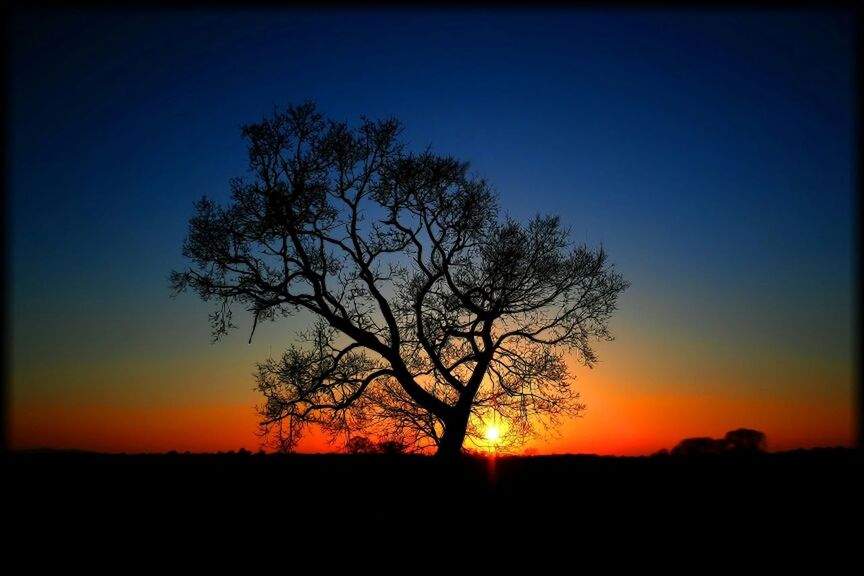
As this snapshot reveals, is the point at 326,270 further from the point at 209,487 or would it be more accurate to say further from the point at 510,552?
the point at 510,552

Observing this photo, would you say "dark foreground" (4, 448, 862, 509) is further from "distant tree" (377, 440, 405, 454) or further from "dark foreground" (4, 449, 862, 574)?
"distant tree" (377, 440, 405, 454)

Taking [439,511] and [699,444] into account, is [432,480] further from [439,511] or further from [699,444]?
[699,444]

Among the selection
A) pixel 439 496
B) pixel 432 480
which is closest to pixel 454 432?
pixel 432 480

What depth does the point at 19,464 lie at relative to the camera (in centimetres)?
1016

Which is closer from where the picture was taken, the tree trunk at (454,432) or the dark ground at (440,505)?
the dark ground at (440,505)

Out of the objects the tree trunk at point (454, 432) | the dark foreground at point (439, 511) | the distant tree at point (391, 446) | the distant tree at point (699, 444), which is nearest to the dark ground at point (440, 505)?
the dark foreground at point (439, 511)

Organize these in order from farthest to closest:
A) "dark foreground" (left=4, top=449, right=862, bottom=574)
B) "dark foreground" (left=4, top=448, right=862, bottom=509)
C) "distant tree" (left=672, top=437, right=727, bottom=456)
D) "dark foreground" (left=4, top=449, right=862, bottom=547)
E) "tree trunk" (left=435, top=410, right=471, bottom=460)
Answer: "tree trunk" (left=435, top=410, right=471, bottom=460) < "distant tree" (left=672, top=437, right=727, bottom=456) < "dark foreground" (left=4, top=448, right=862, bottom=509) < "dark foreground" (left=4, top=449, right=862, bottom=547) < "dark foreground" (left=4, top=449, right=862, bottom=574)

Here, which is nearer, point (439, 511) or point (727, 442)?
point (439, 511)

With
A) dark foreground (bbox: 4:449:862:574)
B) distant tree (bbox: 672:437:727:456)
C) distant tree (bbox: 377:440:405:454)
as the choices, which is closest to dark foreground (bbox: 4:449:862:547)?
dark foreground (bbox: 4:449:862:574)

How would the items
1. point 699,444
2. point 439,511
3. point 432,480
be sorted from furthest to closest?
point 699,444
point 432,480
point 439,511

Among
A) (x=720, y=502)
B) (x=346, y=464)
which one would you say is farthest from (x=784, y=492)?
(x=346, y=464)

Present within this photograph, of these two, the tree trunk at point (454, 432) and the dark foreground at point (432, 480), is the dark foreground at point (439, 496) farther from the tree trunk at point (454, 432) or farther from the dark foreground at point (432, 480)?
the tree trunk at point (454, 432)

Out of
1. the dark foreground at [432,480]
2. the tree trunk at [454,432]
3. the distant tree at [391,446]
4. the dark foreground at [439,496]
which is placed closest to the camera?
the dark foreground at [439,496]

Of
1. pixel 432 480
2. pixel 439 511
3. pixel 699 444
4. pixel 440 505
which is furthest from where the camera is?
pixel 699 444
